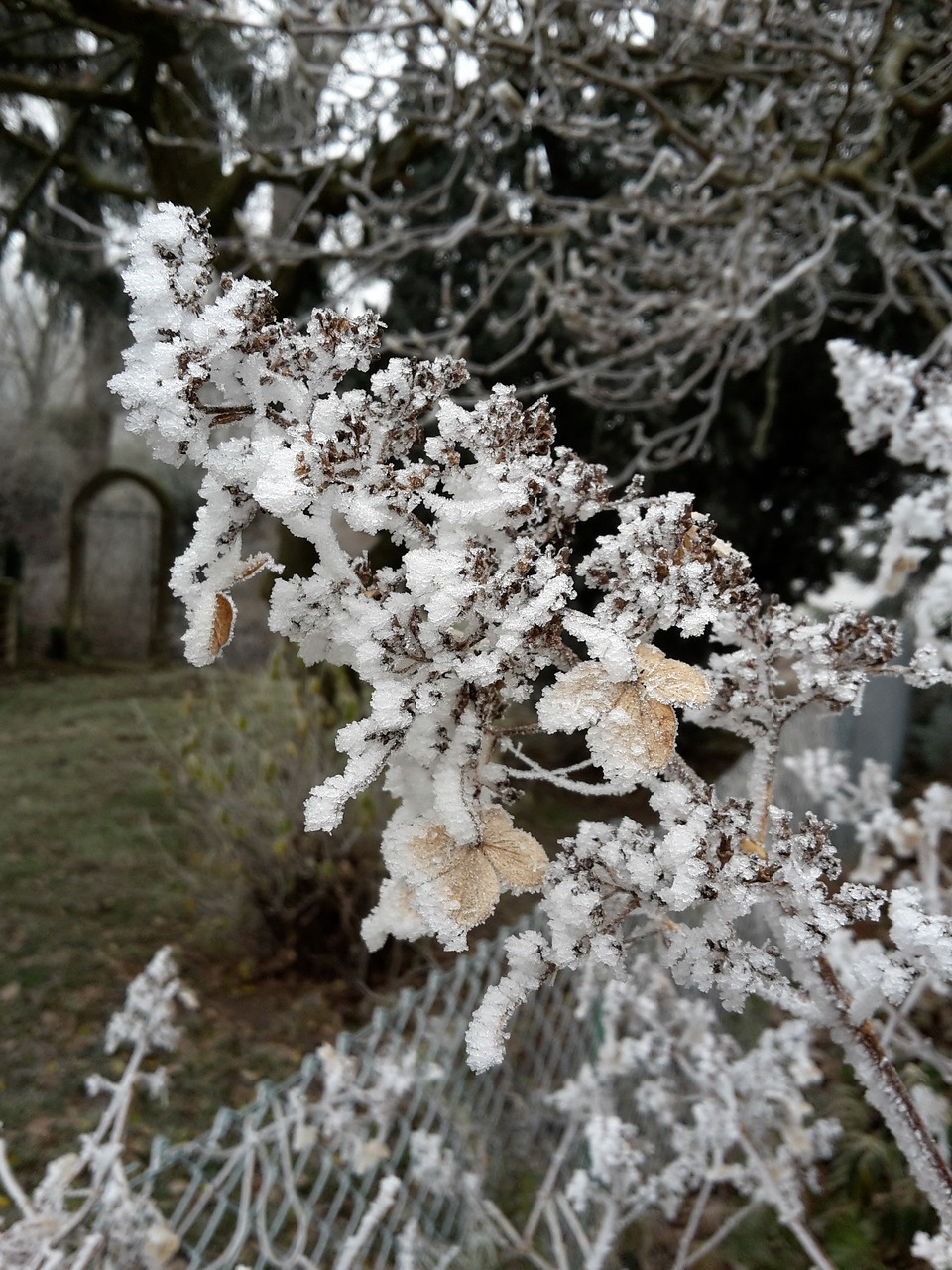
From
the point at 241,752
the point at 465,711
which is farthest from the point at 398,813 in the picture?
the point at 241,752

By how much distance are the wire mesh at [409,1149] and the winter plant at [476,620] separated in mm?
1536

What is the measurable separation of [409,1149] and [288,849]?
1.30 meters

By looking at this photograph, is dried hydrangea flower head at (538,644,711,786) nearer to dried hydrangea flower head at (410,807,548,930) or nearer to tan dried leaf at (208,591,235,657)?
dried hydrangea flower head at (410,807,548,930)

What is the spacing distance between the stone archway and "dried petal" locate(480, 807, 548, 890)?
436 inches

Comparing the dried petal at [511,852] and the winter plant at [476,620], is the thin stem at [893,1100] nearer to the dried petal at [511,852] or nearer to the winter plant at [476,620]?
the winter plant at [476,620]

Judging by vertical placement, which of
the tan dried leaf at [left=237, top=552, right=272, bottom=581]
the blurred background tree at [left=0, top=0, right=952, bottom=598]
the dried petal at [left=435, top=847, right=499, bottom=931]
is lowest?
the dried petal at [left=435, top=847, right=499, bottom=931]

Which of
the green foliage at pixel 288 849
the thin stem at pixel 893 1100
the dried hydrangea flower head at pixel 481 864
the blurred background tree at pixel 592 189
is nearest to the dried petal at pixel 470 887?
the dried hydrangea flower head at pixel 481 864

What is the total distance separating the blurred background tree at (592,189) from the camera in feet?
9.68

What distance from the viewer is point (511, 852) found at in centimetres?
58

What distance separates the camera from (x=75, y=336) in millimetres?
12375

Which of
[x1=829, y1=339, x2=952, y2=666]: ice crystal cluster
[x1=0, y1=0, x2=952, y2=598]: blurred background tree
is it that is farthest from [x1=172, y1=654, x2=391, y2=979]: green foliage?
[x1=829, y1=339, x2=952, y2=666]: ice crystal cluster

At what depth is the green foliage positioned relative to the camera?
388 centimetres

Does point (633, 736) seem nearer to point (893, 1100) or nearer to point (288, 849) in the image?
point (893, 1100)

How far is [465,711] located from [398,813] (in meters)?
0.08
